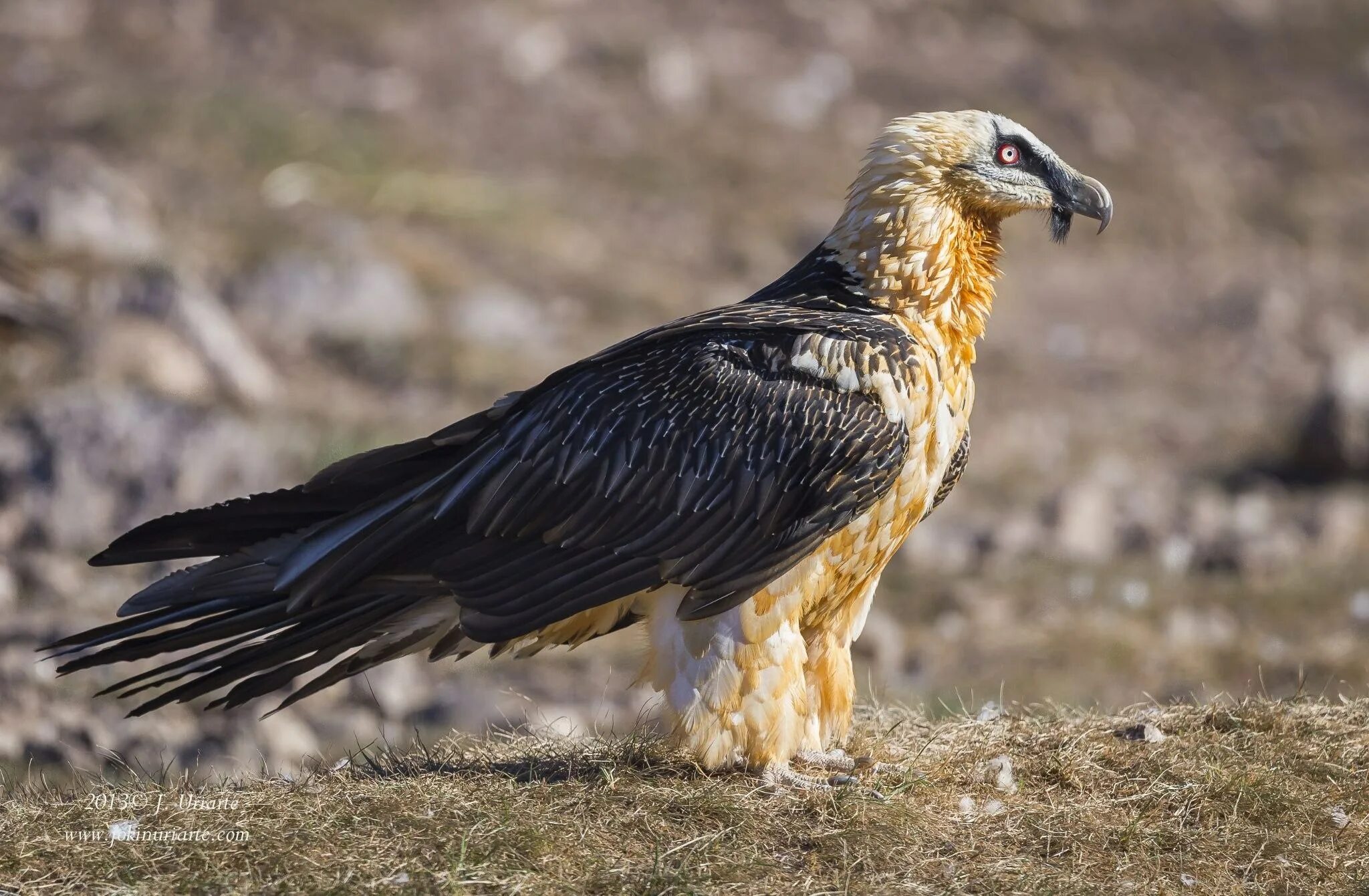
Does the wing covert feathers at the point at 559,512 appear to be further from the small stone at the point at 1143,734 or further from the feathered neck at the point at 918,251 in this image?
the small stone at the point at 1143,734

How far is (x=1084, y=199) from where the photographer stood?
623cm

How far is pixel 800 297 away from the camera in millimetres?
6023

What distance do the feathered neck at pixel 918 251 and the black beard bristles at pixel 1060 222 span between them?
15.4 inches

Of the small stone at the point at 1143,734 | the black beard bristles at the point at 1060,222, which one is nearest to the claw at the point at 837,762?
the small stone at the point at 1143,734

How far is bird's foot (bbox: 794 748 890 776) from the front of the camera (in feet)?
18.8

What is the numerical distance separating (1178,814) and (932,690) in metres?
4.68

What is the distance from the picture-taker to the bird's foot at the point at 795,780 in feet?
18.0

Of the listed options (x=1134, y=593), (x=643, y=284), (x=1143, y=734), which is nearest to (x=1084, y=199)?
(x=1143, y=734)

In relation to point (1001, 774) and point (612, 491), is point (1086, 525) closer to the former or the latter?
point (1001, 774)

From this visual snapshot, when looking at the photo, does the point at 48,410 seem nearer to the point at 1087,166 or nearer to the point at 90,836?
the point at 90,836

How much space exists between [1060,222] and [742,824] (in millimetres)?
2804

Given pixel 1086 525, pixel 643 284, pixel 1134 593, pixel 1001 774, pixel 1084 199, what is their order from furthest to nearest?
pixel 643 284 < pixel 1086 525 < pixel 1134 593 < pixel 1084 199 < pixel 1001 774

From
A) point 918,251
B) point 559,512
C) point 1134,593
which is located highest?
point 918,251

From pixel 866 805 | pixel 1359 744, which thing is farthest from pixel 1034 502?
→ pixel 866 805
